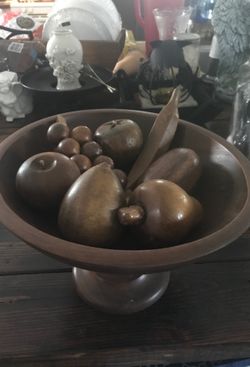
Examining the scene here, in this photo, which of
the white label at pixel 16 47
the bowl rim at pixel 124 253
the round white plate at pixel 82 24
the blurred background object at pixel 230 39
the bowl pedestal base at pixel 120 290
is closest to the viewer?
the bowl rim at pixel 124 253

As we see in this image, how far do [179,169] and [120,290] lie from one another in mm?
138

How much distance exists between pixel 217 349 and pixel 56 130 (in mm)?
279

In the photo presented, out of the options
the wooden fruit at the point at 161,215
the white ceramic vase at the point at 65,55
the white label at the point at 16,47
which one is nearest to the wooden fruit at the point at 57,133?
the wooden fruit at the point at 161,215

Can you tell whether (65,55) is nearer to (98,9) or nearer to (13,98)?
(13,98)

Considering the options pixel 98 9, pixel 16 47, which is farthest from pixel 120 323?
pixel 98 9

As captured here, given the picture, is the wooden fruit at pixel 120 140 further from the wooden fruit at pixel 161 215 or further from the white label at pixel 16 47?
the white label at pixel 16 47

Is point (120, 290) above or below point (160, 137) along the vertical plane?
below

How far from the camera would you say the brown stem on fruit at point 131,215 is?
287 millimetres

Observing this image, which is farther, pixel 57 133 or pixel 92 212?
pixel 57 133

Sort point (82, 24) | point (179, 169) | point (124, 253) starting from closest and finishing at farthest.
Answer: point (124, 253), point (179, 169), point (82, 24)

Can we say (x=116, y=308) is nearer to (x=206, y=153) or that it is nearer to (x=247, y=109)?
(x=206, y=153)

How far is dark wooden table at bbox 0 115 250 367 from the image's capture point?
12.9 inches

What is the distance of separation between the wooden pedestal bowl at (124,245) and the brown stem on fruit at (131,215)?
3cm

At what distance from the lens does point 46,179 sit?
13.0 inches
